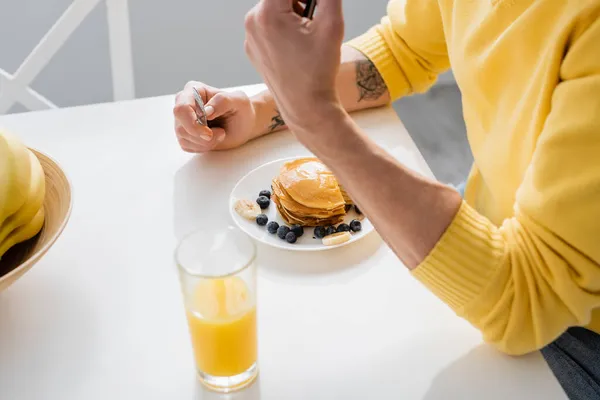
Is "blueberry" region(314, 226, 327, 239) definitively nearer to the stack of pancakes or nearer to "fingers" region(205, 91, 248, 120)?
the stack of pancakes

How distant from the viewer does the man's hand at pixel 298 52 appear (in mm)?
687

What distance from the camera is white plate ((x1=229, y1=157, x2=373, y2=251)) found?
0.90 metres

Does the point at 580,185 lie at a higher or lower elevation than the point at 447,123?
higher

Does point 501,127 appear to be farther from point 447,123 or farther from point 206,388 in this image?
point 447,123

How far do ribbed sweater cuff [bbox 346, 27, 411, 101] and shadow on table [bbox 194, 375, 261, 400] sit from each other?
0.63m

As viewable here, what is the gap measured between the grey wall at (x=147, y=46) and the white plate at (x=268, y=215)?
1.29 meters

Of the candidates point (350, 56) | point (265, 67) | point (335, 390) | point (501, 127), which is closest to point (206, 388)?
point (335, 390)

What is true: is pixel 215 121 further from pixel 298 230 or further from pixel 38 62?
pixel 38 62

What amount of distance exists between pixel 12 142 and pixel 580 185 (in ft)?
2.09

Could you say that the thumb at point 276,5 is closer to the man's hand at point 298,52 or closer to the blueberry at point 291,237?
the man's hand at point 298,52

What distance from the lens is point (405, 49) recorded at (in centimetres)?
115

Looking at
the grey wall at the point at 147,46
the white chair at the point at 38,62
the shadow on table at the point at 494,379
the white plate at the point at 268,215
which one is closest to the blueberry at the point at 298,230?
the white plate at the point at 268,215

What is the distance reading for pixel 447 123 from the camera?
2561mm

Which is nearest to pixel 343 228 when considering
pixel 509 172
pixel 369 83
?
pixel 509 172
